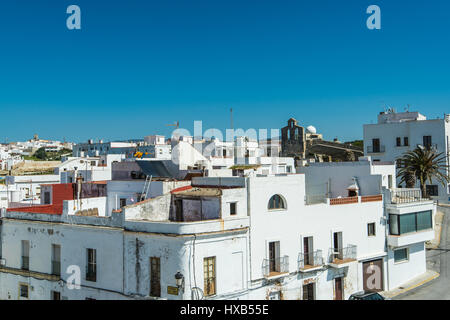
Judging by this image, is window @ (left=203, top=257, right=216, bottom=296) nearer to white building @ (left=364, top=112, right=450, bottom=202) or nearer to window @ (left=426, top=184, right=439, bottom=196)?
white building @ (left=364, top=112, right=450, bottom=202)

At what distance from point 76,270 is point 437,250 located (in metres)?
24.1

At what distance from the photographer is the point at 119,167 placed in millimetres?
26188

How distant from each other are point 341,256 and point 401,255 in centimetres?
554

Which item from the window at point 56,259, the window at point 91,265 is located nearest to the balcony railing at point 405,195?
the window at point 91,265

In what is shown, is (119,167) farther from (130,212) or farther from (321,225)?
(321,225)

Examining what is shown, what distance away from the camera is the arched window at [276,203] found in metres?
18.2

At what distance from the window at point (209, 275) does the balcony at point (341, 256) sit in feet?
22.8

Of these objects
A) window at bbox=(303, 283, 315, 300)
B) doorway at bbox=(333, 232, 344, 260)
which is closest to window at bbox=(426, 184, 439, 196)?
doorway at bbox=(333, 232, 344, 260)

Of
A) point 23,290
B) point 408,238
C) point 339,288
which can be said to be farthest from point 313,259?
point 23,290

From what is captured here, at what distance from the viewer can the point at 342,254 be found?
20016 millimetres

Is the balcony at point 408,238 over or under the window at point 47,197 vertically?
under

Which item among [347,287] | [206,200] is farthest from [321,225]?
[206,200]

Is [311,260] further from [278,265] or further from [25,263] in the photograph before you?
[25,263]

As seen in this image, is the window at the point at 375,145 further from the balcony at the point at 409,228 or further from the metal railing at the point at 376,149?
the balcony at the point at 409,228
